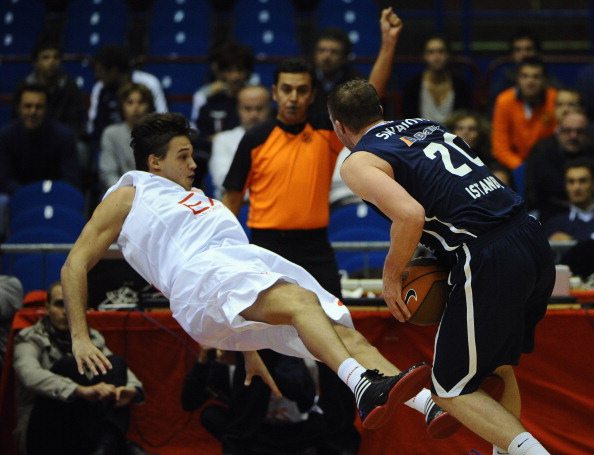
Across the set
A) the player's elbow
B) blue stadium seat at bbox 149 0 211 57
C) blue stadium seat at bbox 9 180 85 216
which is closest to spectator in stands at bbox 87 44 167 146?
blue stadium seat at bbox 9 180 85 216

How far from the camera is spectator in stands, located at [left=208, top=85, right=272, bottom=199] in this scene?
957 centimetres

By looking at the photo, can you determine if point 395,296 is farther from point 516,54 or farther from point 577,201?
point 516,54

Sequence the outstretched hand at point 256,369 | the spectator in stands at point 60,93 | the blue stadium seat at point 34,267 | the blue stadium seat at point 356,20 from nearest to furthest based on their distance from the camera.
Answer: the outstretched hand at point 256,369, the blue stadium seat at point 34,267, the spectator in stands at point 60,93, the blue stadium seat at point 356,20

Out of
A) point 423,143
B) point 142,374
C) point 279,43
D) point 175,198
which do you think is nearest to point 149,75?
point 279,43

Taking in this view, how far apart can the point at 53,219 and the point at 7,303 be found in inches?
84.6

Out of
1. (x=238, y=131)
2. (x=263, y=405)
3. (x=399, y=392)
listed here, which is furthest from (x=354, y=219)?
(x=399, y=392)

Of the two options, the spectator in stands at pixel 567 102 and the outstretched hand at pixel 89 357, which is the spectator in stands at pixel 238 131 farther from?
the outstretched hand at pixel 89 357

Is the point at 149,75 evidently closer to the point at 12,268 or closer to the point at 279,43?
the point at 279,43

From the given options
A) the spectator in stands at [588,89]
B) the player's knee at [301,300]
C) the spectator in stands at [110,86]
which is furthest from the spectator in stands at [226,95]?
the player's knee at [301,300]

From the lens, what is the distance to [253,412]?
698cm

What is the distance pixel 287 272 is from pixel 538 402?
2025mm

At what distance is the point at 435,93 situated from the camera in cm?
1161

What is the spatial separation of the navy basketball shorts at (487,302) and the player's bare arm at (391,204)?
11.3 inches

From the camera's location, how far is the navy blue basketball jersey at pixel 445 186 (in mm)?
5402
